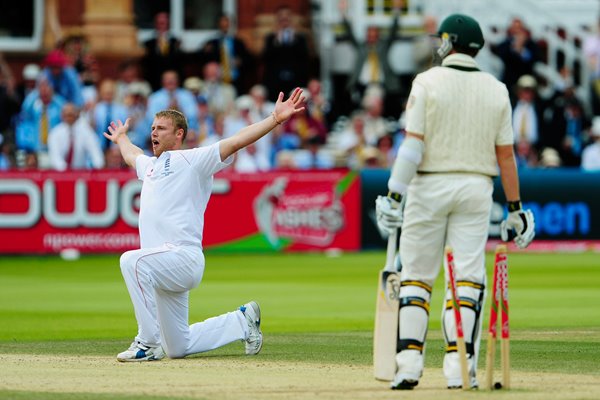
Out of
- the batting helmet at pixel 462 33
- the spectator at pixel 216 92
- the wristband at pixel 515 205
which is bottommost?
the spectator at pixel 216 92

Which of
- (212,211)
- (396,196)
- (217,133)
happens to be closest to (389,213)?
(396,196)

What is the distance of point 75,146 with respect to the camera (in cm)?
2289

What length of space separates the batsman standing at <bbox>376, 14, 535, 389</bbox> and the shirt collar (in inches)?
1.4

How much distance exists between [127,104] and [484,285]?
15848mm

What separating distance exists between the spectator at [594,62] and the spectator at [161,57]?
6.98 m

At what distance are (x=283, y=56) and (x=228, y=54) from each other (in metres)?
0.94

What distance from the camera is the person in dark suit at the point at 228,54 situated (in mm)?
26078

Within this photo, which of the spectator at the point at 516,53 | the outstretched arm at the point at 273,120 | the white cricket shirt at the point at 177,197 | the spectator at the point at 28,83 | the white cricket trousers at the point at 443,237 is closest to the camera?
the white cricket trousers at the point at 443,237

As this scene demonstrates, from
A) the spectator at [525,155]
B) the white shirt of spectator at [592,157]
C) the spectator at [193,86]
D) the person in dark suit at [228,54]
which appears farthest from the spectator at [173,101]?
the white shirt of spectator at [592,157]

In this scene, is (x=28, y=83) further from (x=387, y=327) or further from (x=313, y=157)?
(x=387, y=327)

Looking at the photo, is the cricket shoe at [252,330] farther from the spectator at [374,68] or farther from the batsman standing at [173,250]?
the spectator at [374,68]

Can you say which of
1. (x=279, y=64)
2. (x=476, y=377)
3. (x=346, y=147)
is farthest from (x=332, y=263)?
(x=476, y=377)

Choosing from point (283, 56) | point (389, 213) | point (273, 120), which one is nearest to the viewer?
point (389, 213)

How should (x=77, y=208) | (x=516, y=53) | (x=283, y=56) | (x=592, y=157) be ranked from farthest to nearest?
1. (x=283, y=56)
2. (x=516, y=53)
3. (x=592, y=157)
4. (x=77, y=208)
